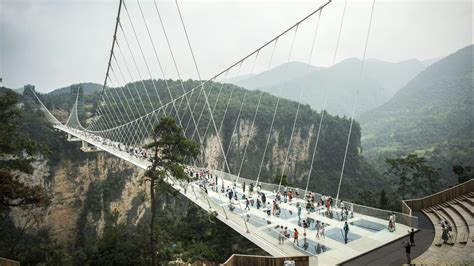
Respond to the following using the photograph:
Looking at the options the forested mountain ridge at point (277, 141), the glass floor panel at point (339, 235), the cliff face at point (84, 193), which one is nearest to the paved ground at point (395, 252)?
the glass floor panel at point (339, 235)

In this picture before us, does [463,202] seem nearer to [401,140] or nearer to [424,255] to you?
[424,255]

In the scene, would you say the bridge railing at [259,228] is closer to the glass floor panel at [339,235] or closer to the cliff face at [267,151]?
the glass floor panel at [339,235]

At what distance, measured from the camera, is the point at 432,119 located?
101 meters

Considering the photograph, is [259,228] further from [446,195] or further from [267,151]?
[267,151]

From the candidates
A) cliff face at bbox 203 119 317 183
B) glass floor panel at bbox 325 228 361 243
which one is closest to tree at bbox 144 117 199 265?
glass floor panel at bbox 325 228 361 243

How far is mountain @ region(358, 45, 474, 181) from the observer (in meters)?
70.8

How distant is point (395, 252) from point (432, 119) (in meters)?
105

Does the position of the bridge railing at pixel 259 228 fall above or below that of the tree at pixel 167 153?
below

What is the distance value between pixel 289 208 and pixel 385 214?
16.0 feet

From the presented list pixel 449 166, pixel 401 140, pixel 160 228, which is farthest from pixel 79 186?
pixel 401 140

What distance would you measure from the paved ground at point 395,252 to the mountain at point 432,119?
52691 mm

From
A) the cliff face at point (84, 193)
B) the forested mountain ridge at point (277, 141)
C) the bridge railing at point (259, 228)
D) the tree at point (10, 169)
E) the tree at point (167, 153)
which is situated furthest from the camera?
the forested mountain ridge at point (277, 141)

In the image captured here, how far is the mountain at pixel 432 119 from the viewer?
7083 centimetres

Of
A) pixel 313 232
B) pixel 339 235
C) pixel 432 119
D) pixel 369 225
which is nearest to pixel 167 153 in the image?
pixel 313 232
